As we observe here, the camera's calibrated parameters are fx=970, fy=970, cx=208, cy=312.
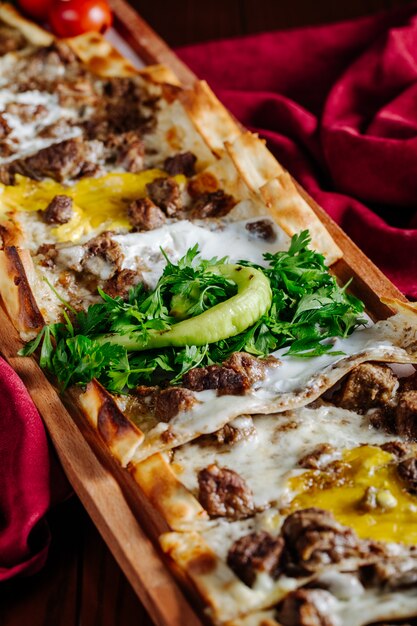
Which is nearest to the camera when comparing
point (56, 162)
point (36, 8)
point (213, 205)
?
point (213, 205)

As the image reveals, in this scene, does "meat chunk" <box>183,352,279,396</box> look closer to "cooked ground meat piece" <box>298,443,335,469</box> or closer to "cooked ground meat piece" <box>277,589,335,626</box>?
"cooked ground meat piece" <box>298,443,335,469</box>

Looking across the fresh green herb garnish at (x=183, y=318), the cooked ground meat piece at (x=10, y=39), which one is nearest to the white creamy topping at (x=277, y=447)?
the fresh green herb garnish at (x=183, y=318)

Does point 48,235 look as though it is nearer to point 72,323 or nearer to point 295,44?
point 72,323

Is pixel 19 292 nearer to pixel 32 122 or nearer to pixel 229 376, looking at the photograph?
pixel 229 376

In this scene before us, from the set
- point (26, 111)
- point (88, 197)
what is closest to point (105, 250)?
point (88, 197)

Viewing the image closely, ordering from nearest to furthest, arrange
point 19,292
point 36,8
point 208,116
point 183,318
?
point 183,318, point 19,292, point 208,116, point 36,8

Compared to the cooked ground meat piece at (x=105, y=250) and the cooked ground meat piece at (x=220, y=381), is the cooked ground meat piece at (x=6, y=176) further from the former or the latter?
the cooked ground meat piece at (x=220, y=381)
